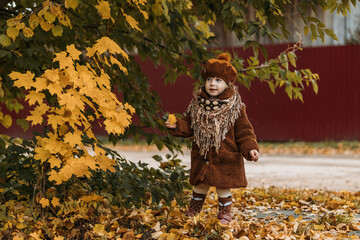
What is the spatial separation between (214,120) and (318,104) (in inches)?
367

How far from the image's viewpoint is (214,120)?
9.91ft

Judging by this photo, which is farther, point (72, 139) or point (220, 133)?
point (220, 133)

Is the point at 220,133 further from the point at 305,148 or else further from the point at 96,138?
the point at 305,148

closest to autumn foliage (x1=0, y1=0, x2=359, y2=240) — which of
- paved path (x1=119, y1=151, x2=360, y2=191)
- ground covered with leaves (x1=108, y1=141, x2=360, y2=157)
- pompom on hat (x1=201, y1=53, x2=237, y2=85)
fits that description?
pompom on hat (x1=201, y1=53, x2=237, y2=85)

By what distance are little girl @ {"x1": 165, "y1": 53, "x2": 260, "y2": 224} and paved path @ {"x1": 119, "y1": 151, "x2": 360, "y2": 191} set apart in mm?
2748

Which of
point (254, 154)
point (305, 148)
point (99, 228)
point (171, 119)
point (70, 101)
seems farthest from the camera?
point (305, 148)

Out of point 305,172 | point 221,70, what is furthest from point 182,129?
point 305,172

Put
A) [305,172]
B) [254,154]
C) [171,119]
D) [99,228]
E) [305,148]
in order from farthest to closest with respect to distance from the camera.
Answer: [305,148], [305,172], [171,119], [254,154], [99,228]

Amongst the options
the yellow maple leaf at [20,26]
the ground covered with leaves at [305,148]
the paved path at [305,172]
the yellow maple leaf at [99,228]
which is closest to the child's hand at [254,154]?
the yellow maple leaf at [99,228]

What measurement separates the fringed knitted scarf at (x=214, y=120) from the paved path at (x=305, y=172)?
2.84 metres

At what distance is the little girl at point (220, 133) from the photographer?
3039mm

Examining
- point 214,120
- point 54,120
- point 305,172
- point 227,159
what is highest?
point 54,120

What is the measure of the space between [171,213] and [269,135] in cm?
930

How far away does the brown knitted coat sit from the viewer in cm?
304
